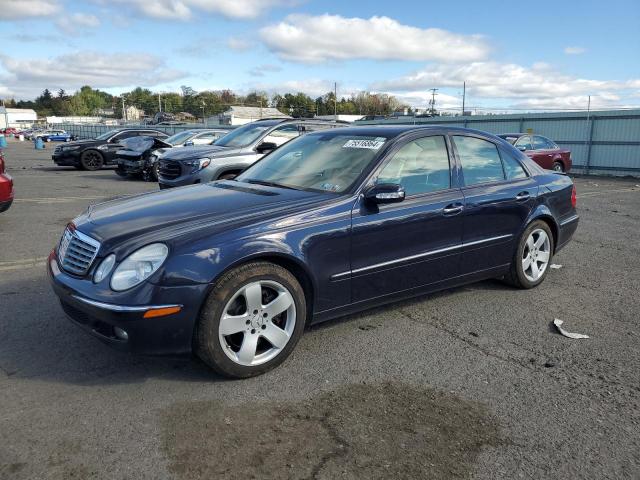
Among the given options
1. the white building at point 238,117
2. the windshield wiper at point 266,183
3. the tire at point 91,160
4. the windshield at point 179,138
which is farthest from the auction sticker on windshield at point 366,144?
the white building at point 238,117

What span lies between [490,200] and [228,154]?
246 inches

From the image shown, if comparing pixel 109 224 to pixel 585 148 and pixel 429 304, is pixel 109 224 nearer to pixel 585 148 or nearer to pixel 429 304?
pixel 429 304

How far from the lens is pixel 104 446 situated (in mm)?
2721

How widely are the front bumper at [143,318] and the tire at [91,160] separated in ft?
57.1

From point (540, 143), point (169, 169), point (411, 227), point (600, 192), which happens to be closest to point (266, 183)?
point (411, 227)

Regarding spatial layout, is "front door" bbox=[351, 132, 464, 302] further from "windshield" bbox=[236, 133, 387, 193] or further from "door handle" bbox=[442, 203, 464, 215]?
"windshield" bbox=[236, 133, 387, 193]

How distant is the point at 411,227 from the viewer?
4.17 metres

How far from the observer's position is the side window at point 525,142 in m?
15.6

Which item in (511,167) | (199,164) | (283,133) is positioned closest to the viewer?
(511,167)

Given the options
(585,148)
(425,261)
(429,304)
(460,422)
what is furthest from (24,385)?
(585,148)

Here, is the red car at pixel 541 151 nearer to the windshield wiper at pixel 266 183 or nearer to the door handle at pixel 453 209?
the door handle at pixel 453 209

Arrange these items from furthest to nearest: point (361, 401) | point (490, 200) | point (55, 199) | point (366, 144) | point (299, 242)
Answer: point (55, 199)
point (490, 200)
point (366, 144)
point (299, 242)
point (361, 401)

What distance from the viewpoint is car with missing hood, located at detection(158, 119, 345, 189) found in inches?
383

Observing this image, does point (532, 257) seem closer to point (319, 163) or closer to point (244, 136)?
point (319, 163)
